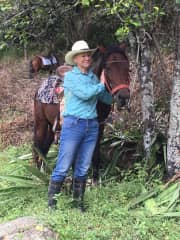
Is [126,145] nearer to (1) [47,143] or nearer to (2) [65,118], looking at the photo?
(1) [47,143]

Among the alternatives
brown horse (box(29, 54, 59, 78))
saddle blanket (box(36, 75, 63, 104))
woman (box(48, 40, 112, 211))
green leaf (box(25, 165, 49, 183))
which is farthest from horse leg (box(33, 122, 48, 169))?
brown horse (box(29, 54, 59, 78))

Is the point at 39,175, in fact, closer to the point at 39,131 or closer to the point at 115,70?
the point at 39,131

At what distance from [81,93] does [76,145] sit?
63 cm

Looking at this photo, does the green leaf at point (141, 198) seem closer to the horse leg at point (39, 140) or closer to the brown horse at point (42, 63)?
the horse leg at point (39, 140)

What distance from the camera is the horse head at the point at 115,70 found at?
5328 mm

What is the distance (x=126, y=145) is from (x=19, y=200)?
2020 millimetres

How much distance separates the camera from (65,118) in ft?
17.0

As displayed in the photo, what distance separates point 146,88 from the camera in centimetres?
622

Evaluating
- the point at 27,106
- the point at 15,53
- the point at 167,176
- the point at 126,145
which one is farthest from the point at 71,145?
the point at 15,53

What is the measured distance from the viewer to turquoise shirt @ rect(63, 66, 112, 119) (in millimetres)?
4945

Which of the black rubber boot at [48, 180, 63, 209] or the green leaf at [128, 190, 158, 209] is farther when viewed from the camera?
the green leaf at [128, 190, 158, 209]

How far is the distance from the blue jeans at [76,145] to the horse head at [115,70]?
1.49 feet

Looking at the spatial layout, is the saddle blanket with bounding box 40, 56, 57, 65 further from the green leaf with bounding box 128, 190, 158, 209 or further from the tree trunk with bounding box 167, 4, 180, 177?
the green leaf with bounding box 128, 190, 158, 209

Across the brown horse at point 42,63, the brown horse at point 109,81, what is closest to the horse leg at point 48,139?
the brown horse at point 109,81
